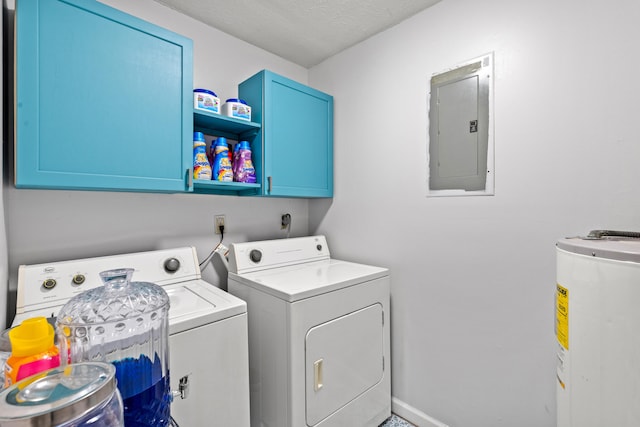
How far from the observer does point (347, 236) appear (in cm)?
222

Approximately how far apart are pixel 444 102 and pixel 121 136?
1635 mm

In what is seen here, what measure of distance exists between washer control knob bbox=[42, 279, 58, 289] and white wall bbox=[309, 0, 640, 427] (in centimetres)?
163

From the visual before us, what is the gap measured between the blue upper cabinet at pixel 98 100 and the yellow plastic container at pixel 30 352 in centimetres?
83

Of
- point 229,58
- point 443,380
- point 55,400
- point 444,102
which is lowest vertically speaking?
point 443,380

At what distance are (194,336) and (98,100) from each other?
1058mm

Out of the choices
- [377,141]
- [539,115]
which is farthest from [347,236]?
[539,115]

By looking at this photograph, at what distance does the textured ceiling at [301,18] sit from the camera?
170 centimetres

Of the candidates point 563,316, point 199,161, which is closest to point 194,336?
point 199,161

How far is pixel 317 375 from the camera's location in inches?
58.5

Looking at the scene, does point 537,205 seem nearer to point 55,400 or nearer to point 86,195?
point 55,400

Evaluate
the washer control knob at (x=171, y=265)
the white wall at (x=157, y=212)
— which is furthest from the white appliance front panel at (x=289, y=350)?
the white wall at (x=157, y=212)

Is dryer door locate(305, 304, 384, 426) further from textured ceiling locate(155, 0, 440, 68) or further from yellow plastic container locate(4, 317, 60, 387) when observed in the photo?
textured ceiling locate(155, 0, 440, 68)

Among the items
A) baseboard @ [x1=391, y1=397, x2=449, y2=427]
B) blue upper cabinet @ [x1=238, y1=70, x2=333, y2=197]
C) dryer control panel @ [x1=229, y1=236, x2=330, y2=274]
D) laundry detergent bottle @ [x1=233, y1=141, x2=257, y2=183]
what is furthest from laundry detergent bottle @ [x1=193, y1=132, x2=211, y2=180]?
baseboard @ [x1=391, y1=397, x2=449, y2=427]

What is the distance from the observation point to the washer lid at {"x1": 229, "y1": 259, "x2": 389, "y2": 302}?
1.45 metres
